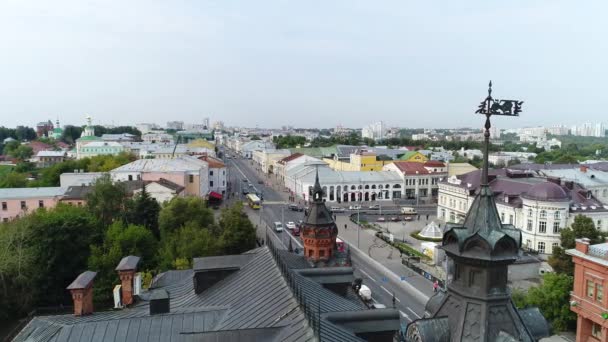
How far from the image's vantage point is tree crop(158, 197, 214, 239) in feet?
146

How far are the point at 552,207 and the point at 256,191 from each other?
59771 millimetres

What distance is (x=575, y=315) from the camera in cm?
2933

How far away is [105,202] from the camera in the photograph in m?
48.1

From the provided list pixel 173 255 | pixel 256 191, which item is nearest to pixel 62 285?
pixel 173 255

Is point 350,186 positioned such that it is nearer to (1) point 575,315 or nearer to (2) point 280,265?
(1) point 575,315

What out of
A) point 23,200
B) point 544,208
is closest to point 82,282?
point 544,208

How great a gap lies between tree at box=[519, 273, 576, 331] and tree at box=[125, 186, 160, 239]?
3607 centimetres

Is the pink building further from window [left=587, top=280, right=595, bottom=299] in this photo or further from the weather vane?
the weather vane

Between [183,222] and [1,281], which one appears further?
[183,222]

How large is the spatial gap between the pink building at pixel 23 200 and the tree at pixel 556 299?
59144 mm

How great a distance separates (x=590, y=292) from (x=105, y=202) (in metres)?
44.2

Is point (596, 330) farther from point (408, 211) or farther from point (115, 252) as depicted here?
point (408, 211)

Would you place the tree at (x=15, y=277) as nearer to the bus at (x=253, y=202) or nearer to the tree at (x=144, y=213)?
the tree at (x=144, y=213)

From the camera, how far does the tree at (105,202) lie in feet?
157
